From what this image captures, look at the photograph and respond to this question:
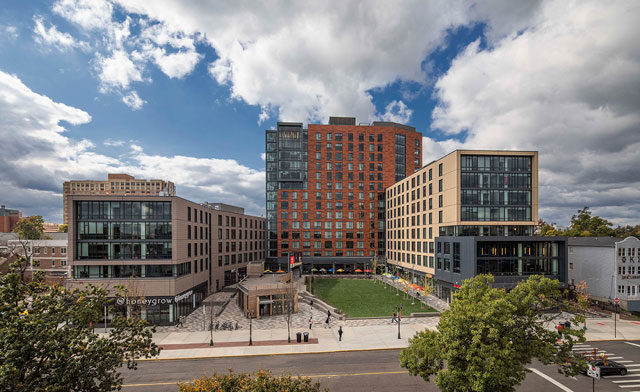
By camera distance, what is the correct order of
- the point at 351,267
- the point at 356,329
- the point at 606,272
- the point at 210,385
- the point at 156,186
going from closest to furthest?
the point at 210,385 → the point at 356,329 → the point at 606,272 → the point at 351,267 → the point at 156,186

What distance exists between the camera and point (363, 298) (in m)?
53.9

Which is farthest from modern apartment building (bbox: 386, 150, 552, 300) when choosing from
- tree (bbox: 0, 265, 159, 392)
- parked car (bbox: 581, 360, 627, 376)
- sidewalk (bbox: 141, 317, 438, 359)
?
tree (bbox: 0, 265, 159, 392)

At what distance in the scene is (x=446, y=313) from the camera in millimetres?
17375

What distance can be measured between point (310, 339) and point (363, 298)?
22860mm

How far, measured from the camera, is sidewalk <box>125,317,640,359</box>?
98.2 feet

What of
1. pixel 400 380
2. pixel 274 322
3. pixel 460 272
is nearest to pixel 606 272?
pixel 460 272

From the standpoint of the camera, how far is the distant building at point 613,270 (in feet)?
148

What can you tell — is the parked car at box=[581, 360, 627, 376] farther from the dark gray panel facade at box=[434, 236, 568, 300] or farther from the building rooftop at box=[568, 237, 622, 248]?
the building rooftop at box=[568, 237, 622, 248]

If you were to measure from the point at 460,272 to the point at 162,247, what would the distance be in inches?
1791

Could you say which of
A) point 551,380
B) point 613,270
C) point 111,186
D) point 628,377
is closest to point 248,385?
point 551,380

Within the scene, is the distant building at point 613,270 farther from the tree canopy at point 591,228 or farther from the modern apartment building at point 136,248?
the modern apartment building at point 136,248

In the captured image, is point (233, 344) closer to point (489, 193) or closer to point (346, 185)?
point (489, 193)

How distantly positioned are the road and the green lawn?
51.1 ft

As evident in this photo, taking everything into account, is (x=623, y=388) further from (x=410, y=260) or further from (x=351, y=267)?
(x=351, y=267)
